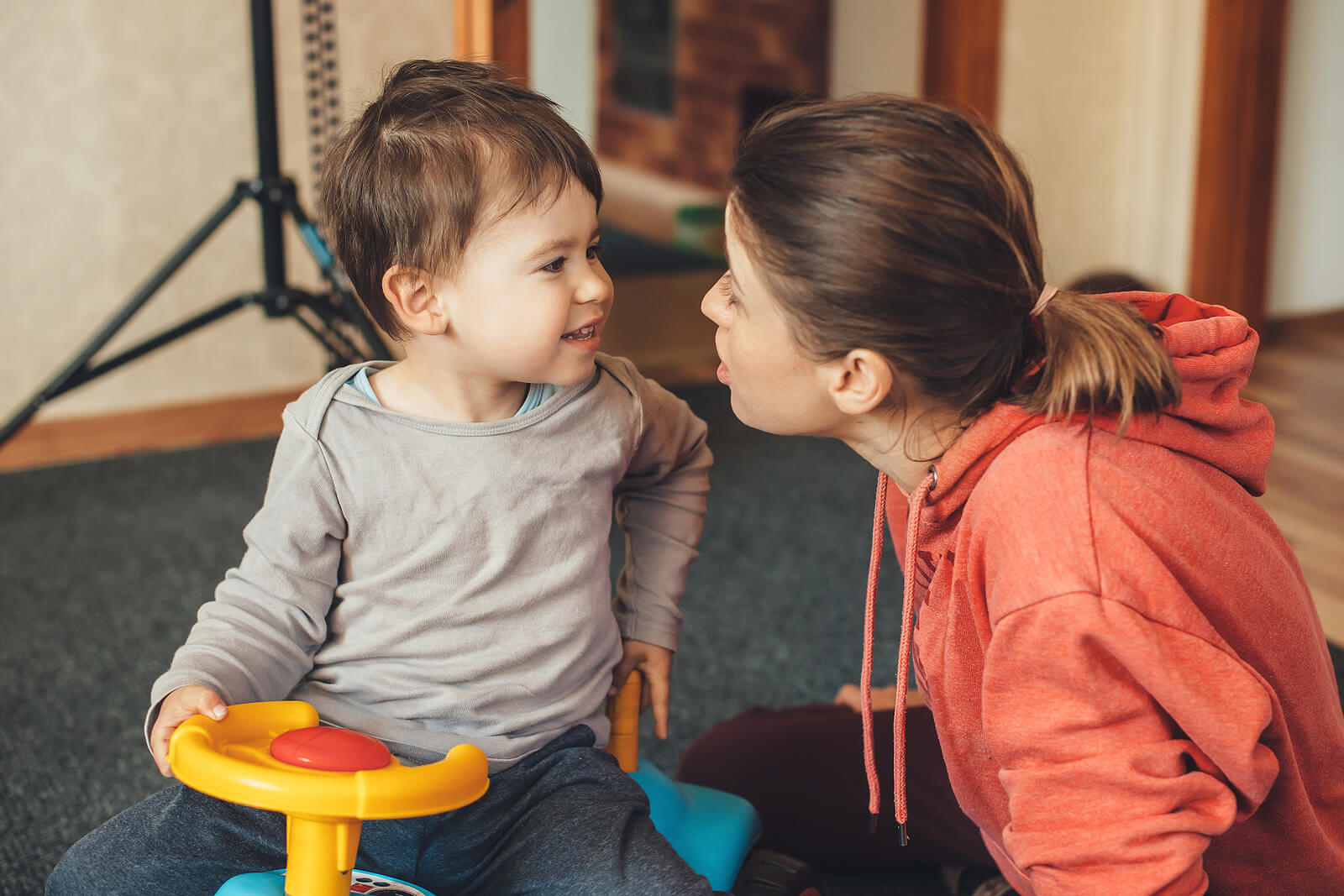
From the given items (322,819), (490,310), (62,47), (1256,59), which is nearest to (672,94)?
(1256,59)

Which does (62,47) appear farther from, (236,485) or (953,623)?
(953,623)

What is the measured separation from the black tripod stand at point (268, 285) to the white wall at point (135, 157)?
346 mm

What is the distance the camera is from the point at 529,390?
89cm

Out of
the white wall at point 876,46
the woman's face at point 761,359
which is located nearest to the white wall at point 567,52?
the white wall at point 876,46

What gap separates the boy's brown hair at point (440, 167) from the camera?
788 millimetres

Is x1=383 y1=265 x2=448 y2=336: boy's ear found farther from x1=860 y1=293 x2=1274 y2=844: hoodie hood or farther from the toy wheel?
the toy wheel

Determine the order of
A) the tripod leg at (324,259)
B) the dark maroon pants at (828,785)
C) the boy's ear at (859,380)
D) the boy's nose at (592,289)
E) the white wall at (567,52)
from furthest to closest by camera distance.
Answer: the white wall at (567,52), the tripod leg at (324,259), the dark maroon pants at (828,785), the boy's nose at (592,289), the boy's ear at (859,380)

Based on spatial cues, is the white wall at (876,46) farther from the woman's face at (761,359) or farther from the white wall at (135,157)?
the woman's face at (761,359)

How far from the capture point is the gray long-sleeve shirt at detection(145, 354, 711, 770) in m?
0.82

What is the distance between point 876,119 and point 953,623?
0.96 feet

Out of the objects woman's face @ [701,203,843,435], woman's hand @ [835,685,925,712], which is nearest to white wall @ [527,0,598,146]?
woman's hand @ [835,685,925,712]

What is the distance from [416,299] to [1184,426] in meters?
0.47

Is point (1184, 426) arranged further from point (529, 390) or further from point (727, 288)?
point (529, 390)

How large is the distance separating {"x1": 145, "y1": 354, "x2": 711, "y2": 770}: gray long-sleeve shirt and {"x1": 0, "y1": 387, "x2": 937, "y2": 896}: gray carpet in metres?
0.38
